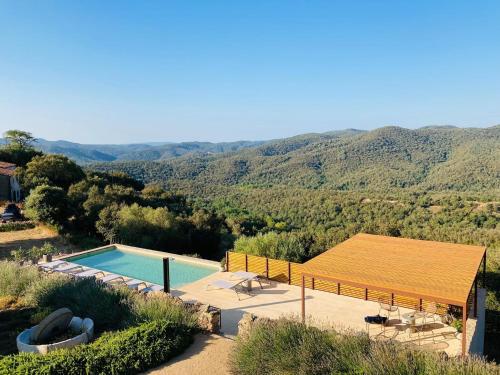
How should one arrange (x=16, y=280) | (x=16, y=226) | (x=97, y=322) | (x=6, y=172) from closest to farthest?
(x=97, y=322) → (x=16, y=280) → (x=16, y=226) → (x=6, y=172)

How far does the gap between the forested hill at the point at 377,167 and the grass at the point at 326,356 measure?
64247 millimetres

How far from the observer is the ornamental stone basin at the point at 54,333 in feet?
21.4

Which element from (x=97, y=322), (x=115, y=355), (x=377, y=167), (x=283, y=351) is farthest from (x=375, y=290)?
(x=377, y=167)

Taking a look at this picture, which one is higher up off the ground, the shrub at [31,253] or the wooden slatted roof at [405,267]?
the wooden slatted roof at [405,267]

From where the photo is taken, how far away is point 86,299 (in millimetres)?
8289

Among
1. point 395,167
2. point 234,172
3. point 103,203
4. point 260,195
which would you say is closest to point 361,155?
point 395,167

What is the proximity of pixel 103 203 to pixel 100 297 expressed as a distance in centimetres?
1543

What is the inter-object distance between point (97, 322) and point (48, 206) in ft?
49.2

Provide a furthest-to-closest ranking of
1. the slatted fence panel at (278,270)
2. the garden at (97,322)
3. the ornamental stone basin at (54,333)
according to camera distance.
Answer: the slatted fence panel at (278,270) → the ornamental stone basin at (54,333) → the garden at (97,322)

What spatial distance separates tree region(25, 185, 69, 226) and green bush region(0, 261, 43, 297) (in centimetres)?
1084

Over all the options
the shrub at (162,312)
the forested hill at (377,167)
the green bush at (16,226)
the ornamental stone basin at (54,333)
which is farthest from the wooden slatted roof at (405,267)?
the forested hill at (377,167)

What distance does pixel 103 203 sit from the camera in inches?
898

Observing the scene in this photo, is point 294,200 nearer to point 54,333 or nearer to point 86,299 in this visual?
point 86,299

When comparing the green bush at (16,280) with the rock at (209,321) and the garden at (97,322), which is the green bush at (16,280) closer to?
the garden at (97,322)
